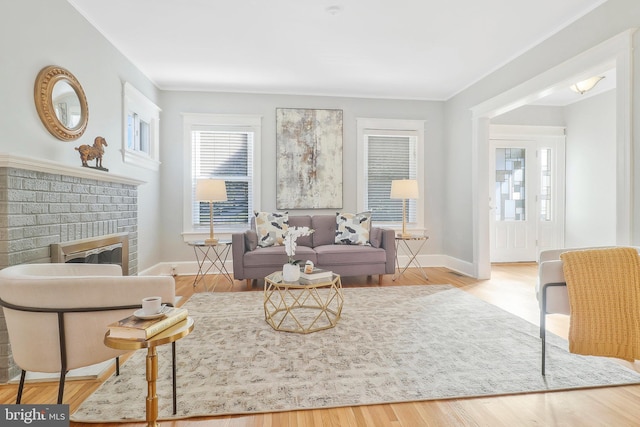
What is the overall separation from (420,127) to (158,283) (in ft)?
16.7

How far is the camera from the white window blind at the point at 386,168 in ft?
18.5

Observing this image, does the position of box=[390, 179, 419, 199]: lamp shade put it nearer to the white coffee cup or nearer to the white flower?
the white flower

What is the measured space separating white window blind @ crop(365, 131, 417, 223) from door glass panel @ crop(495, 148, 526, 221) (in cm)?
154

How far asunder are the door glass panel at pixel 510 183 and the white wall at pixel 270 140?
1103mm

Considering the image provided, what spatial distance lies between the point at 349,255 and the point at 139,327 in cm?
336

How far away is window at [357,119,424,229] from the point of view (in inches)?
220

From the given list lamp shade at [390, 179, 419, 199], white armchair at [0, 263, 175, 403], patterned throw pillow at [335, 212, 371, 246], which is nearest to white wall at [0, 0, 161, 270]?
white armchair at [0, 263, 175, 403]

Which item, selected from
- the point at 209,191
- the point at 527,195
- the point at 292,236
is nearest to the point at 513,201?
the point at 527,195

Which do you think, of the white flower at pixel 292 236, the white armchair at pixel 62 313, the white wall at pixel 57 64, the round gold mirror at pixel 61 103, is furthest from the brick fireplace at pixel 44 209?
the white flower at pixel 292 236

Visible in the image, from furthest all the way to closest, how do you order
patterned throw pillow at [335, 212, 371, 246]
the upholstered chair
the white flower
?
patterned throw pillow at [335, 212, 371, 246] < the white flower < the upholstered chair

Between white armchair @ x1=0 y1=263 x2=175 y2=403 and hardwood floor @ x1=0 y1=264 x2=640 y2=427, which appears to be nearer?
white armchair @ x1=0 y1=263 x2=175 y2=403

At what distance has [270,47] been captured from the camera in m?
3.84

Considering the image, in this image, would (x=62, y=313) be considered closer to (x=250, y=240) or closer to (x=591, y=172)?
(x=250, y=240)

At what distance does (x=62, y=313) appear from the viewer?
145 centimetres
